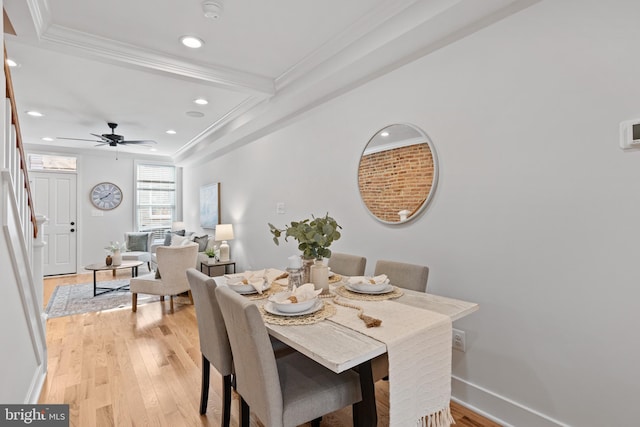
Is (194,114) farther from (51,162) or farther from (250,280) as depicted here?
(51,162)

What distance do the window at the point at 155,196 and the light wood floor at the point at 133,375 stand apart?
3.76 m

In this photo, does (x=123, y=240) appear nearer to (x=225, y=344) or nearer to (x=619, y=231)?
(x=225, y=344)

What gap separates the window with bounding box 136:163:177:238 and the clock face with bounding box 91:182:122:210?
0.39m

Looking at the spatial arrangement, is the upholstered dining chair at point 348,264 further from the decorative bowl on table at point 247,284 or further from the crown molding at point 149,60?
the crown molding at point 149,60

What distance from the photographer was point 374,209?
8.99 feet

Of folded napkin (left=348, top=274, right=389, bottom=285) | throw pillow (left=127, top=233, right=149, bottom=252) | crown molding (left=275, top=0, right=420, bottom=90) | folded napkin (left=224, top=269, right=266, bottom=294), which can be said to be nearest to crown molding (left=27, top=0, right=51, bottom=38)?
crown molding (left=275, top=0, right=420, bottom=90)

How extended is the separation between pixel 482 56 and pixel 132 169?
23.8ft

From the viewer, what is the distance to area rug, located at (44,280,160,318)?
13.5 ft

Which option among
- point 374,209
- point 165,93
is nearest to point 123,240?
point 165,93

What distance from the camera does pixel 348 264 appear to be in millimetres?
2537

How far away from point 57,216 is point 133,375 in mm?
5551

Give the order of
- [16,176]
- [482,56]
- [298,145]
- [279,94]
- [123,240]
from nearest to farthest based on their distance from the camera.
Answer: [482,56] < [16,176] < [279,94] < [298,145] < [123,240]

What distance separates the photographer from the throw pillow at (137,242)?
654 centimetres

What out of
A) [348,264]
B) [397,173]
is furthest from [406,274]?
[397,173]
